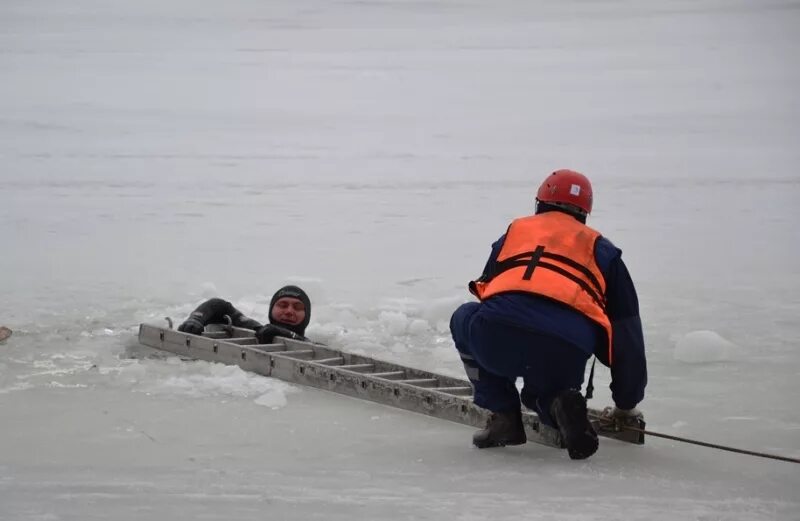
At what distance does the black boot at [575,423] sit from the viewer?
4.10m

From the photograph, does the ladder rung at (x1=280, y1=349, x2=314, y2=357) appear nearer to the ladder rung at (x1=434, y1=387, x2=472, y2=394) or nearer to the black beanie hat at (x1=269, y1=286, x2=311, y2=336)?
the black beanie hat at (x1=269, y1=286, x2=311, y2=336)

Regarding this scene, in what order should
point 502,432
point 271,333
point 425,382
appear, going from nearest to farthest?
point 502,432
point 425,382
point 271,333

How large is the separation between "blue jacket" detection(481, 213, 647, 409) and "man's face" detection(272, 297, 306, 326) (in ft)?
7.75

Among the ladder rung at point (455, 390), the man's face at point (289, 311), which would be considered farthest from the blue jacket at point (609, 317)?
the man's face at point (289, 311)

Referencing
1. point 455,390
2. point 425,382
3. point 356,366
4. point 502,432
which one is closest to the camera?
point 502,432

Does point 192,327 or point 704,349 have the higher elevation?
point 704,349

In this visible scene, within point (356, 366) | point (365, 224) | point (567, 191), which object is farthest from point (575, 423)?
point (365, 224)

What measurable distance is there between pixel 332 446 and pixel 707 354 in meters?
2.20

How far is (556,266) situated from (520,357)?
13.2 inches

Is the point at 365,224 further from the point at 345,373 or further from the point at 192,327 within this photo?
the point at 345,373

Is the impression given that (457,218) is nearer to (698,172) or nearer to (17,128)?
(698,172)

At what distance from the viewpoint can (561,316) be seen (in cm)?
408

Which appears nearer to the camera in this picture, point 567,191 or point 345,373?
point 567,191

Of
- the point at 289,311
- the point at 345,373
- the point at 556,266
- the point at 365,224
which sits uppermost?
the point at 365,224
